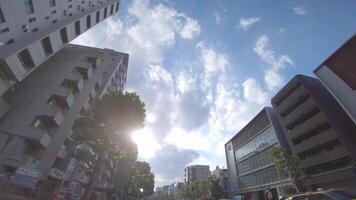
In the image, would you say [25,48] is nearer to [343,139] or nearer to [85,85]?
[85,85]

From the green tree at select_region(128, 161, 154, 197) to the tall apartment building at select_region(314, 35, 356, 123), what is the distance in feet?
175

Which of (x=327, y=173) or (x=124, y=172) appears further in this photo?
(x=124, y=172)

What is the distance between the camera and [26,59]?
23.3m

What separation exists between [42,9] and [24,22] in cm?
330

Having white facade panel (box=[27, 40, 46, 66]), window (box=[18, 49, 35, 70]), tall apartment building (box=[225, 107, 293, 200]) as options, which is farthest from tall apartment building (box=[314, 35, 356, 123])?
window (box=[18, 49, 35, 70])

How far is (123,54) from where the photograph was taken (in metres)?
49.2

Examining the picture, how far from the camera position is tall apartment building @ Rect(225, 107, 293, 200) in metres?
39.2

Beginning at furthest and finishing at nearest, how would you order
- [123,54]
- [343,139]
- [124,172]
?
[124,172]
[123,54]
[343,139]

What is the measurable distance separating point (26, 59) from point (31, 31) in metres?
4.15

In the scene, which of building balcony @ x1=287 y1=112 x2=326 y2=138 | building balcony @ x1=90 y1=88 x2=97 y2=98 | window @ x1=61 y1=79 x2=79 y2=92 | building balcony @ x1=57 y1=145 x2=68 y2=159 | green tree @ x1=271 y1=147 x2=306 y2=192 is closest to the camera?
building balcony @ x1=57 y1=145 x2=68 y2=159

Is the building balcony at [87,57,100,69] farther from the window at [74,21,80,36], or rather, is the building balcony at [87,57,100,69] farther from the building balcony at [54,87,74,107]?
the building balcony at [54,87,74,107]

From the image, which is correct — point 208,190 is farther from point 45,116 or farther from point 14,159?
point 14,159

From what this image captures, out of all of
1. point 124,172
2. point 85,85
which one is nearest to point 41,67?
point 85,85

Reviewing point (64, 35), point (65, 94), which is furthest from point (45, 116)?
point (64, 35)
